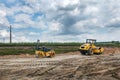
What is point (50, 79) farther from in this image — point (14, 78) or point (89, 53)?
point (89, 53)

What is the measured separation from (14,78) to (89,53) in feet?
86.0

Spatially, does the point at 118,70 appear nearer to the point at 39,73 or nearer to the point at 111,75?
the point at 111,75

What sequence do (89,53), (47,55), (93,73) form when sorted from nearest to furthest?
(93,73)
(47,55)
(89,53)

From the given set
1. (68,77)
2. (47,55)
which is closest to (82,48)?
(47,55)

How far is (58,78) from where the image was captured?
1952cm

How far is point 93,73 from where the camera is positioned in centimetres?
2150

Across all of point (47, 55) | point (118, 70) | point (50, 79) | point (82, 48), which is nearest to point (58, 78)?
point (50, 79)

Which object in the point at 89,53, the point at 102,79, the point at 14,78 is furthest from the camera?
the point at 89,53

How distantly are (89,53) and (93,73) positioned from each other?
23990 mm

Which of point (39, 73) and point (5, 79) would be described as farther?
point (39, 73)

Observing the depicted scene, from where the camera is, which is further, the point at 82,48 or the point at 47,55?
the point at 82,48

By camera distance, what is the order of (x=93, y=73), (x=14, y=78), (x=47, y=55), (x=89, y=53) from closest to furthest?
(x=14, y=78) < (x=93, y=73) < (x=47, y=55) < (x=89, y=53)

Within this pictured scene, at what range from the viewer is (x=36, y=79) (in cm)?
1953

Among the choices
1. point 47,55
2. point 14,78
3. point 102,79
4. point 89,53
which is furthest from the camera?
point 89,53
